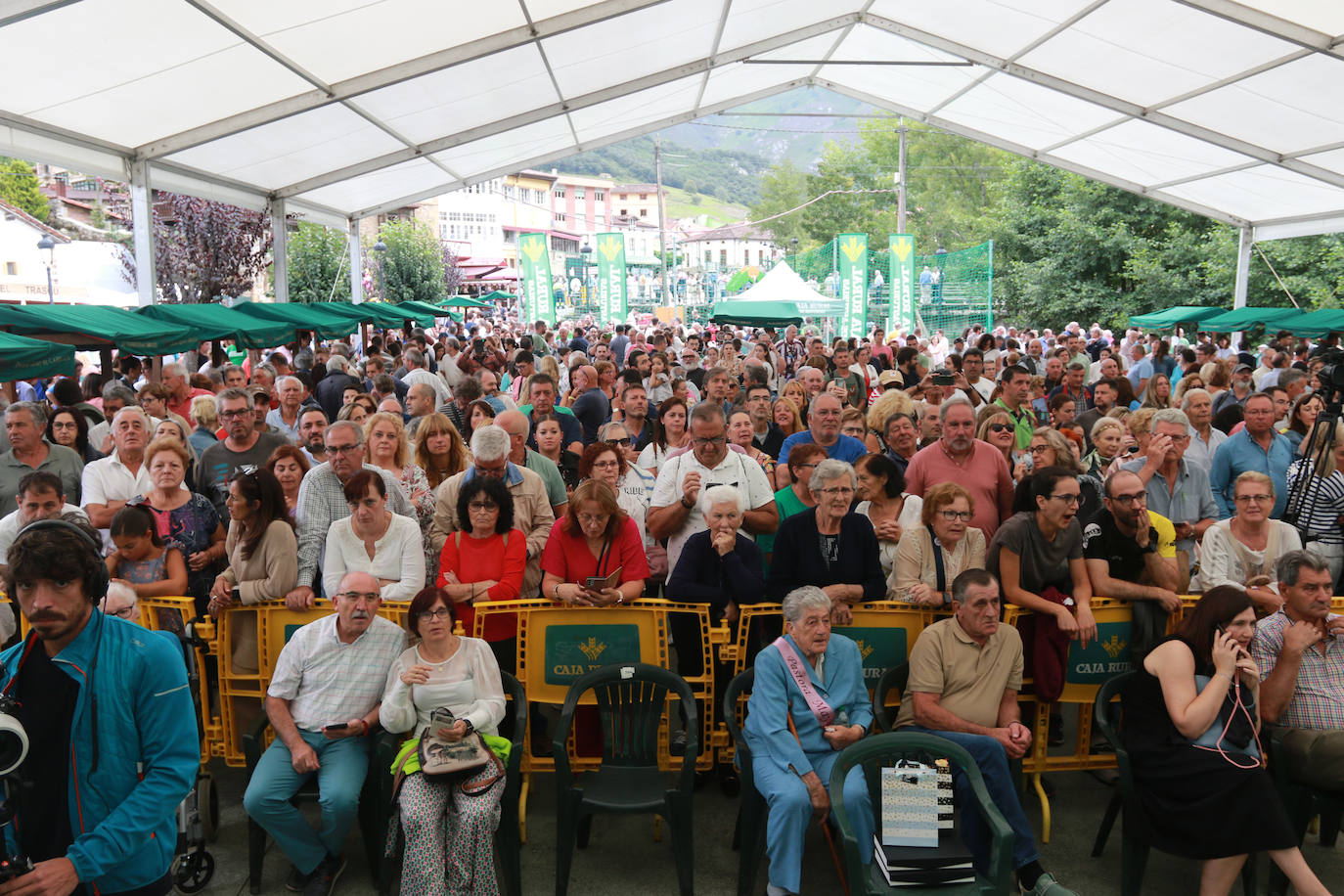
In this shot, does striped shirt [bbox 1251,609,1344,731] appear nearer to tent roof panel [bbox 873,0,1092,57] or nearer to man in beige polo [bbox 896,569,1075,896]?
man in beige polo [bbox 896,569,1075,896]

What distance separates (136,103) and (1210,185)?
52.3 feet

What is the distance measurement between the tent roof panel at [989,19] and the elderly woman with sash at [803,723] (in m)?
9.21

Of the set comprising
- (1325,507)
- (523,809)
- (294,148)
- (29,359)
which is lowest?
(523,809)

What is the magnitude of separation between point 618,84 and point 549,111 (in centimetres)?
110

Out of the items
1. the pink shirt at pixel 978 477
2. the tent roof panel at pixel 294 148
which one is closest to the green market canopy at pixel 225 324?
the tent roof panel at pixel 294 148

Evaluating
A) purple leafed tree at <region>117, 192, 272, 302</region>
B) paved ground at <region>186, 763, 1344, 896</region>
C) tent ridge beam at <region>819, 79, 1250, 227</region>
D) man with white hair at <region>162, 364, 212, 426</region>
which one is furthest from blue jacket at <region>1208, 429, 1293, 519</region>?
purple leafed tree at <region>117, 192, 272, 302</region>

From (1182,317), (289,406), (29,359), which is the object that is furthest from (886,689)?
(1182,317)

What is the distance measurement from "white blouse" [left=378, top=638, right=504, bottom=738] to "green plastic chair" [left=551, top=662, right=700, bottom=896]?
0.99 feet

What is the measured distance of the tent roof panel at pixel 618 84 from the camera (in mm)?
8062

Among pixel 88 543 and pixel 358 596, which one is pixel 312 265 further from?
pixel 88 543

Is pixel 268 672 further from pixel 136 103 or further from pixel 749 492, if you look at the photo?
pixel 136 103

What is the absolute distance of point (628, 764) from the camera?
12.8 ft

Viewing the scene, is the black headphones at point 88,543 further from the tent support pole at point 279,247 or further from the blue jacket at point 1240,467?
the tent support pole at point 279,247

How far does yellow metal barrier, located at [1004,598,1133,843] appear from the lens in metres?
4.08
